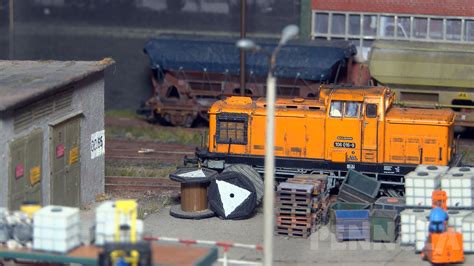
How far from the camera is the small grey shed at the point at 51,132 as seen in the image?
24.0m

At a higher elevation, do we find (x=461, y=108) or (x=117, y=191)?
(x=461, y=108)

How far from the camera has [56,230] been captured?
773 inches

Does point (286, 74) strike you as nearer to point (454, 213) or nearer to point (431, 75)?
point (431, 75)

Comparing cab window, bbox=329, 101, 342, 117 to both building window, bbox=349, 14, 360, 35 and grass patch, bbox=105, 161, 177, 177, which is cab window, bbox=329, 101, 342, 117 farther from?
building window, bbox=349, 14, 360, 35

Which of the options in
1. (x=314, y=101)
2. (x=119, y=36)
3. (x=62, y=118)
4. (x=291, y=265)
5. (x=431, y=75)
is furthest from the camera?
(x=119, y=36)

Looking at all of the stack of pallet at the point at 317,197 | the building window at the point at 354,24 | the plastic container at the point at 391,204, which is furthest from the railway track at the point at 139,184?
the building window at the point at 354,24

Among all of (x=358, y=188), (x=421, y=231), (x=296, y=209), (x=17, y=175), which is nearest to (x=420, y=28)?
(x=358, y=188)

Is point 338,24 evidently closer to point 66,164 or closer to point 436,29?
point 436,29

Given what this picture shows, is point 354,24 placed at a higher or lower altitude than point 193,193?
higher

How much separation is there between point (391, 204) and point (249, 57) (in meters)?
13.2

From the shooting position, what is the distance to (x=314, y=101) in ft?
96.7

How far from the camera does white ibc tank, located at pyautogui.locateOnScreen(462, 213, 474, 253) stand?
2419 centimetres

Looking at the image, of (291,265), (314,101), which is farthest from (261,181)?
(291,265)

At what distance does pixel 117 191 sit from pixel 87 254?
10329 mm
